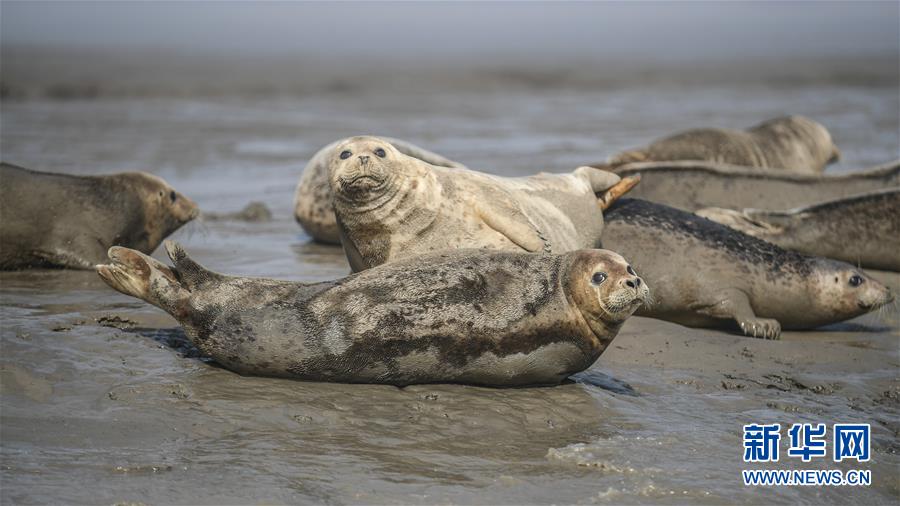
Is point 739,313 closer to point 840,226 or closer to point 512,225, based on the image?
point 512,225

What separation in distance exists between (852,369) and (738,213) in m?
2.40

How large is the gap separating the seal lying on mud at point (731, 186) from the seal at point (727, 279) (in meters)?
1.83

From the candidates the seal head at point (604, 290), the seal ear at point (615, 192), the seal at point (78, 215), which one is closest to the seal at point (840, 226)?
the seal ear at point (615, 192)

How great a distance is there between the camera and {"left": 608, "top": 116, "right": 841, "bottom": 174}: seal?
12195mm

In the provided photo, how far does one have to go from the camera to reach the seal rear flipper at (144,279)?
523cm

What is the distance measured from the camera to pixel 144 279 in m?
5.28

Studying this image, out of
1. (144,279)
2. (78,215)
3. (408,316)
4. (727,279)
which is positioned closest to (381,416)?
(408,316)

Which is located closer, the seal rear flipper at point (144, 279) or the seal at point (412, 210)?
the seal rear flipper at point (144, 279)

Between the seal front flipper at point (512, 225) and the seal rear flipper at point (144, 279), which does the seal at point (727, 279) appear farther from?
the seal rear flipper at point (144, 279)

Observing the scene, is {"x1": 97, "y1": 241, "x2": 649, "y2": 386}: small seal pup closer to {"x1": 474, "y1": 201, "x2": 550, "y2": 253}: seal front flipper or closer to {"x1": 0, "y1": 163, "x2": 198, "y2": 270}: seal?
{"x1": 474, "y1": 201, "x2": 550, "y2": 253}: seal front flipper

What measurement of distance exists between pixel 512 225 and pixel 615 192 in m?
1.69

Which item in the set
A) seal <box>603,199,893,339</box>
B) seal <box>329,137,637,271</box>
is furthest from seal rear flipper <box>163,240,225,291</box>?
seal <box>603,199,893,339</box>

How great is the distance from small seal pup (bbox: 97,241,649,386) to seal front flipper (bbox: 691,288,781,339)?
214cm

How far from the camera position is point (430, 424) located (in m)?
4.84
